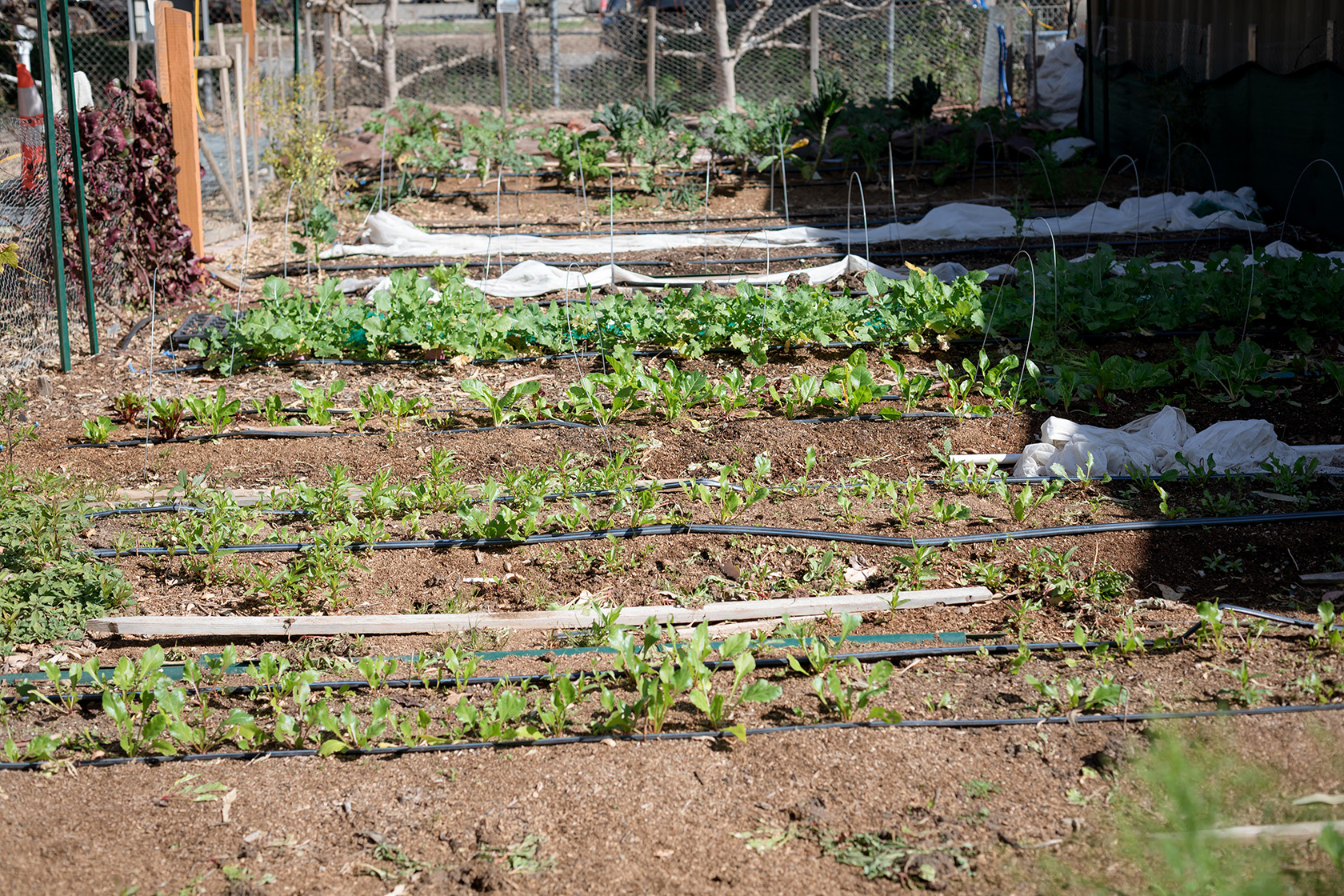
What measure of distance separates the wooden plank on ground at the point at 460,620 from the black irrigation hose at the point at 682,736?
596 mm

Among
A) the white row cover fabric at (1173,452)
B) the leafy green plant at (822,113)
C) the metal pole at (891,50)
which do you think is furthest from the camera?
the metal pole at (891,50)

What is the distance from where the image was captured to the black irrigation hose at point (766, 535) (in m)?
3.77

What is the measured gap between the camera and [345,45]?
632 inches

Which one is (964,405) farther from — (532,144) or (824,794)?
(532,144)

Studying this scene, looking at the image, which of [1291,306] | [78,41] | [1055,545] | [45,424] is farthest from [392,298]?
[78,41]

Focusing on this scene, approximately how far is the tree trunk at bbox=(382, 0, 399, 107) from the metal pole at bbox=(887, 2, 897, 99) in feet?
23.1

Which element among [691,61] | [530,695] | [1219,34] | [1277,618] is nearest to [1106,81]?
[1219,34]

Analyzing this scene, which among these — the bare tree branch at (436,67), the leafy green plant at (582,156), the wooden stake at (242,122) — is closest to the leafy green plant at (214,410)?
the wooden stake at (242,122)

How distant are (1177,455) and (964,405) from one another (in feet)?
3.20

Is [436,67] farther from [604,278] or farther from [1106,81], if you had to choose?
[604,278]

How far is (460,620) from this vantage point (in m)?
3.35

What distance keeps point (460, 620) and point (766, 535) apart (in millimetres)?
1130

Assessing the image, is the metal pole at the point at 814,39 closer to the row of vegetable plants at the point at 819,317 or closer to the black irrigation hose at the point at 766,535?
the row of vegetable plants at the point at 819,317

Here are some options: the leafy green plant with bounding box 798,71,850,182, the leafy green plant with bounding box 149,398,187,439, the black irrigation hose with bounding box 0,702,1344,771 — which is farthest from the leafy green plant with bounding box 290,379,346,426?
the leafy green plant with bounding box 798,71,850,182
